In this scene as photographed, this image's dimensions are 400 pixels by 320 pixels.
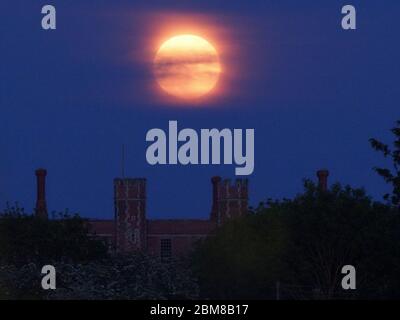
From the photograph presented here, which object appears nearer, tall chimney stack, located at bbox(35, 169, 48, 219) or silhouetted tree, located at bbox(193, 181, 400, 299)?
silhouetted tree, located at bbox(193, 181, 400, 299)

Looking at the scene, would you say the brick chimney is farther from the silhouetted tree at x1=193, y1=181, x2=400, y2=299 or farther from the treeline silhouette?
the silhouetted tree at x1=193, y1=181, x2=400, y2=299

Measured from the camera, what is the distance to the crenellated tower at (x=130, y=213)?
158750mm

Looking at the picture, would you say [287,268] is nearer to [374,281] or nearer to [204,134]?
[374,281]

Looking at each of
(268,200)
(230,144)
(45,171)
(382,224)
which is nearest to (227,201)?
(45,171)

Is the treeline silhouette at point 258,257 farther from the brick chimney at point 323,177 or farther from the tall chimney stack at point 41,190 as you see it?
the brick chimney at point 323,177

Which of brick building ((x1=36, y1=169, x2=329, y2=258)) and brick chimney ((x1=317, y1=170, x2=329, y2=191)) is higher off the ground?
brick chimney ((x1=317, y1=170, x2=329, y2=191))

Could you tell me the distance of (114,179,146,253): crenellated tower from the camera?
521 feet

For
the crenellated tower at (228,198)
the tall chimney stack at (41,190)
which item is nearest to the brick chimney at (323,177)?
the crenellated tower at (228,198)

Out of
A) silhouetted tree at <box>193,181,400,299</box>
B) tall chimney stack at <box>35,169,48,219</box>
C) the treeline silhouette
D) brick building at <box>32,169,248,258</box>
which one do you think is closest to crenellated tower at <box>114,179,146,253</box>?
brick building at <box>32,169,248,258</box>

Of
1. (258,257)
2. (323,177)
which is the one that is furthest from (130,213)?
(258,257)

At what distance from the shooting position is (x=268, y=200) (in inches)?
4380

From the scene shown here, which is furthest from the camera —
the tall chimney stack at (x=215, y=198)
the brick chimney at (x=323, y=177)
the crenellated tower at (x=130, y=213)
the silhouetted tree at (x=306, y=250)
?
the brick chimney at (x=323, y=177)

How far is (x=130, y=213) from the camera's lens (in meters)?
160

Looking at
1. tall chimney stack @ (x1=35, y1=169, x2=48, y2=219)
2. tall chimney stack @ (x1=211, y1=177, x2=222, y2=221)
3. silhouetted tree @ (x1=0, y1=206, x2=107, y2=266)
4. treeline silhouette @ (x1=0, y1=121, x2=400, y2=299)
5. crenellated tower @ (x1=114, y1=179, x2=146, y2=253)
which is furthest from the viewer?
tall chimney stack @ (x1=211, y1=177, x2=222, y2=221)
